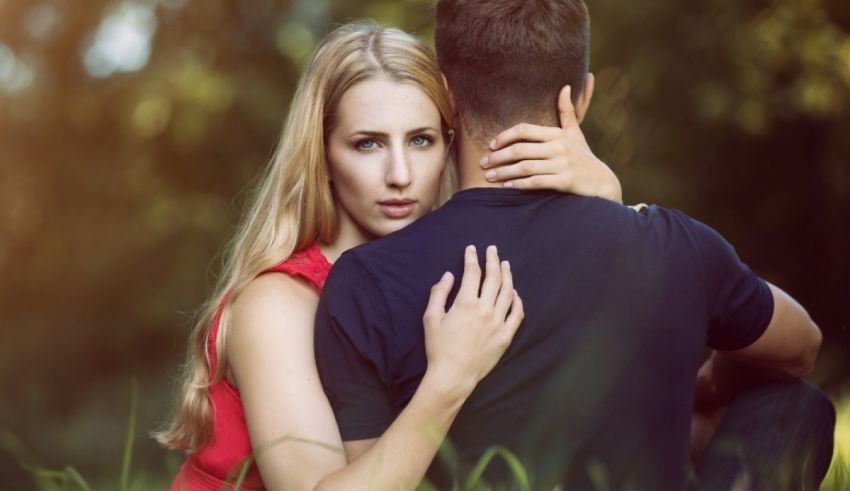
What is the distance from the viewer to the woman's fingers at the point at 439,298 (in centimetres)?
241

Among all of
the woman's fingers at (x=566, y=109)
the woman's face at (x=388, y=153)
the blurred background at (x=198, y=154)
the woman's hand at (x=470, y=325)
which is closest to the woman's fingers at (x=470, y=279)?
the woman's hand at (x=470, y=325)

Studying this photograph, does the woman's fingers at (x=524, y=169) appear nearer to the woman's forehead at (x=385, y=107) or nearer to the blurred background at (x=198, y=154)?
the woman's forehead at (x=385, y=107)

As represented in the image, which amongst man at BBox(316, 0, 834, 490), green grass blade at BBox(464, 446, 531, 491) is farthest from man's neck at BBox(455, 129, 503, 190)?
green grass blade at BBox(464, 446, 531, 491)

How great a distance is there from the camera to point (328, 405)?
2.54 meters

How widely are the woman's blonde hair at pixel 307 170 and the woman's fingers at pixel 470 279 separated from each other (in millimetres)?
699

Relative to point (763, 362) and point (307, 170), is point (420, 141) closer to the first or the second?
point (307, 170)

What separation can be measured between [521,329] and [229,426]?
→ 90 centimetres

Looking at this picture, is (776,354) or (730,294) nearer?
(730,294)

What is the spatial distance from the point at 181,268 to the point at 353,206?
670 cm

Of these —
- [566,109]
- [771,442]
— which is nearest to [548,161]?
[566,109]

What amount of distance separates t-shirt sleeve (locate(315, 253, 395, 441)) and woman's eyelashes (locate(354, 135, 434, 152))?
1.86ft

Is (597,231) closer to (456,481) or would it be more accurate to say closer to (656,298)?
(656,298)

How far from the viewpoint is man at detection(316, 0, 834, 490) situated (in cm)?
248

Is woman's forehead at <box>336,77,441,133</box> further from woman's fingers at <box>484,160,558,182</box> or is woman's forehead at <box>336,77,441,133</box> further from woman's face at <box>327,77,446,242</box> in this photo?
woman's fingers at <box>484,160,558,182</box>
